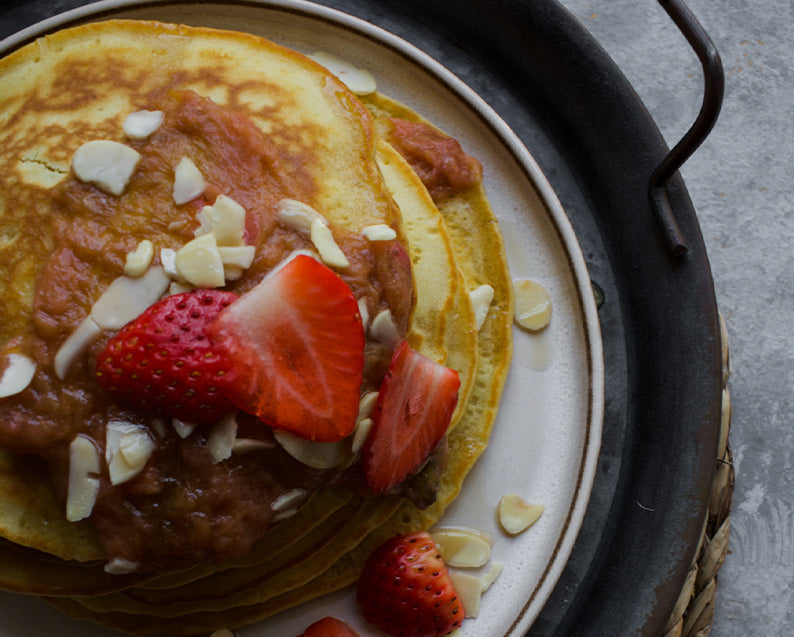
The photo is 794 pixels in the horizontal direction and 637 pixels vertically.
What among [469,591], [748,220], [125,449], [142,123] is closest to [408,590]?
[469,591]

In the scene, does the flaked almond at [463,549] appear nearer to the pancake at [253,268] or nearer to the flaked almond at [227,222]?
the pancake at [253,268]

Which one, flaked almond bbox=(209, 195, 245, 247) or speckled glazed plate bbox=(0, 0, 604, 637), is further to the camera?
speckled glazed plate bbox=(0, 0, 604, 637)

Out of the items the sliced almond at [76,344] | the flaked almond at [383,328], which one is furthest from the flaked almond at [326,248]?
the sliced almond at [76,344]

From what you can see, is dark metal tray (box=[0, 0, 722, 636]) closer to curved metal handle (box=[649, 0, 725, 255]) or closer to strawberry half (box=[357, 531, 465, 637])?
curved metal handle (box=[649, 0, 725, 255])

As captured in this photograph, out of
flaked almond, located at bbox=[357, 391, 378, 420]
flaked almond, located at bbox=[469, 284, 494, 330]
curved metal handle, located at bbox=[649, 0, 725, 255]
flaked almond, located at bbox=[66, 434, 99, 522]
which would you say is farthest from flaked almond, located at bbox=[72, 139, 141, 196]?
curved metal handle, located at bbox=[649, 0, 725, 255]

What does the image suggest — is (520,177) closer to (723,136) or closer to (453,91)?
(453,91)

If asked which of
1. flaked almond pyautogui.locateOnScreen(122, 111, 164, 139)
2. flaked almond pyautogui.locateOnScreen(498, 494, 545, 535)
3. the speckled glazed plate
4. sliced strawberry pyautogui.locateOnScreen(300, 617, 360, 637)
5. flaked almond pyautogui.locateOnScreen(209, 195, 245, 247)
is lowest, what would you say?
sliced strawberry pyautogui.locateOnScreen(300, 617, 360, 637)

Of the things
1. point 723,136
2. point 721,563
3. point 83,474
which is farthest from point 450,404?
point 723,136

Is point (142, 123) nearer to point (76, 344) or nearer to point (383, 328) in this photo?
point (76, 344)
